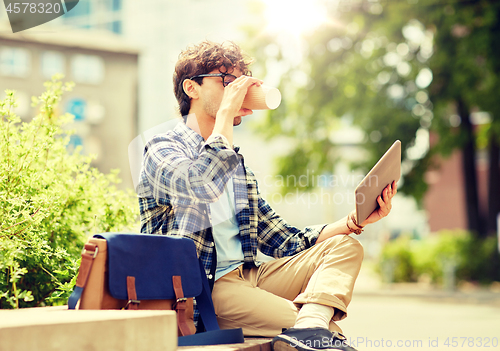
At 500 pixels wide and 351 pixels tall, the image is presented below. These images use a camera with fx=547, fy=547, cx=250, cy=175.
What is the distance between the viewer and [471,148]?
46.3ft

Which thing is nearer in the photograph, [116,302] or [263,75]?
[116,302]

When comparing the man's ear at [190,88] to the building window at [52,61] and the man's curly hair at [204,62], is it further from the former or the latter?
the building window at [52,61]

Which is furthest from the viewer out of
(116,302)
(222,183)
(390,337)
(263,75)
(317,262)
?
(263,75)

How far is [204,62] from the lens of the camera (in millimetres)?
2736

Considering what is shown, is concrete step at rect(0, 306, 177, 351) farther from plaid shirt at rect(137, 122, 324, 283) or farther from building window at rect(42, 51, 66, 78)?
building window at rect(42, 51, 66, 78)

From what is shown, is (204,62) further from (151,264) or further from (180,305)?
(180,305)

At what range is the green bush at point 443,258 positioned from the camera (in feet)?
45.4

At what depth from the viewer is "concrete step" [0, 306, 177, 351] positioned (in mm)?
1447

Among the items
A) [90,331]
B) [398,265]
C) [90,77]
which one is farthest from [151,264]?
[90,77]

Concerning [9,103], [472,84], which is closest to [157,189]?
[9,103]

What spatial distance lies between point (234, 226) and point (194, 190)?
1.55 feet

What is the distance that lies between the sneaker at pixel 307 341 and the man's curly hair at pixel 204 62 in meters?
1.30

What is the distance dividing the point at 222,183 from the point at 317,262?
2.02ft

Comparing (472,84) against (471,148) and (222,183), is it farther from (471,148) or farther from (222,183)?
(222,183)
